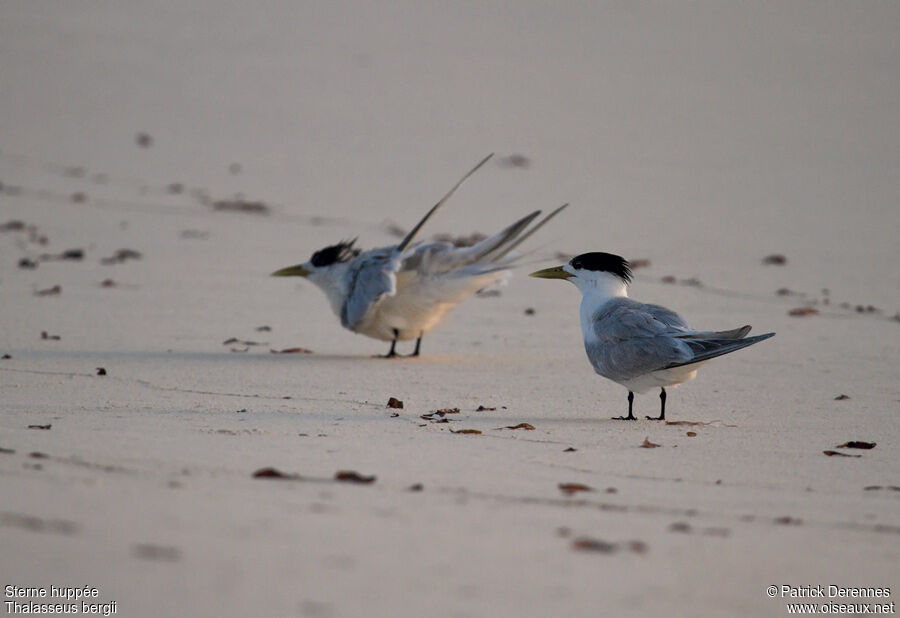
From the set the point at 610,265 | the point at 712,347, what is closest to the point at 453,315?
the point at 610,265

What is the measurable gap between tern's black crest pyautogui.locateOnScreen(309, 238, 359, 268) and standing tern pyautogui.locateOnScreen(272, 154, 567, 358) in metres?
0.31

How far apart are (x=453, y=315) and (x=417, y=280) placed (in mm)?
917

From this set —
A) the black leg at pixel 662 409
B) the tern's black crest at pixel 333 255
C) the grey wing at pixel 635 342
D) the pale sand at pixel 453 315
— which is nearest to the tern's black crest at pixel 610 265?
the grey wing at pixel 635 342

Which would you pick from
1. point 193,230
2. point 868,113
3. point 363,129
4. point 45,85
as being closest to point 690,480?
point 193,230

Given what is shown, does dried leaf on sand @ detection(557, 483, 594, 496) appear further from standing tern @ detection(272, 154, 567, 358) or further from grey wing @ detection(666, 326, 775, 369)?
standing tern @ detection(272, 154, 567, 358)

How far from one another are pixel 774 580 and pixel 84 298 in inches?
222

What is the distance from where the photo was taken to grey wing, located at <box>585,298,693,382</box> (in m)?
5.18

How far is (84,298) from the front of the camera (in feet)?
25.3

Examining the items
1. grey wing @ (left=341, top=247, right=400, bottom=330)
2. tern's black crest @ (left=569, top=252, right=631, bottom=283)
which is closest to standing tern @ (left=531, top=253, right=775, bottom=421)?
Answer: tern's black crest @ (left=569, top=252, right=631, bottom=283)

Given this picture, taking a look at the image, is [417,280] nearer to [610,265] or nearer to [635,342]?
[610,265]

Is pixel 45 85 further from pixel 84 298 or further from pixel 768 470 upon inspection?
pixel 768 470

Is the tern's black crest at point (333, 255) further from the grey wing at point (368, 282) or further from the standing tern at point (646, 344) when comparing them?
the standing tern at point (646, 344)

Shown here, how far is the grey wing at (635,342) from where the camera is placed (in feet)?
17.0

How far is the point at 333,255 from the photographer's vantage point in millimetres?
7535
